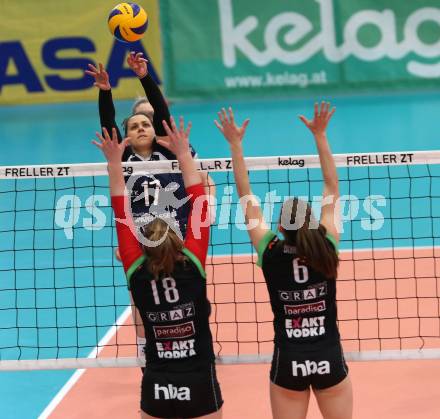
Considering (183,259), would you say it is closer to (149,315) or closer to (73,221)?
(149,315)

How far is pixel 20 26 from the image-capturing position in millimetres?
19969

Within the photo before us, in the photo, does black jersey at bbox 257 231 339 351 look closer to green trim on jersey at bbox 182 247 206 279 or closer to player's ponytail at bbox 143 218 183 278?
green trim on jersey at bbox 182 247 206 279

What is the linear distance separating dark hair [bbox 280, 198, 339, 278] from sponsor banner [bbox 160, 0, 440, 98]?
14.7 m

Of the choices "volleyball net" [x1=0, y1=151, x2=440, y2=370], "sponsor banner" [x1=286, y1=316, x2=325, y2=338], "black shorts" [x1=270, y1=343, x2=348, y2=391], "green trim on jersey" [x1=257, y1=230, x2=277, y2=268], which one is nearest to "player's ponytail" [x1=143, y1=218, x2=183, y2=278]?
"volleyball net" [x1=0, y1=151, x2=440, y2=370]

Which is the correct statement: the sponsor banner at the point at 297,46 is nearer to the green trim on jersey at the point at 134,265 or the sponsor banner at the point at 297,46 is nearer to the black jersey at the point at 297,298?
the black jersey at the point at 297,298

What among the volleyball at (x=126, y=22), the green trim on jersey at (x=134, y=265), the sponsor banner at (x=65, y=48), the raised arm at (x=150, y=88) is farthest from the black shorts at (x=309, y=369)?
the sponsor banner at (x=65, y=48)

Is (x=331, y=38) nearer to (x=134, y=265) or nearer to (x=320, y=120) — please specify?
(x=320, y=120)

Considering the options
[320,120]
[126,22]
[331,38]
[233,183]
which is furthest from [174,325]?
[331,38]

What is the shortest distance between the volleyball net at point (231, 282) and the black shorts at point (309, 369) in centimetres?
25

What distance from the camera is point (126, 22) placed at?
811 cm

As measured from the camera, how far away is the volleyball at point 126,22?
811 centimetres

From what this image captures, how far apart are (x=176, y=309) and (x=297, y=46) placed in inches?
595

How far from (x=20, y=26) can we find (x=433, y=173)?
1069 cm

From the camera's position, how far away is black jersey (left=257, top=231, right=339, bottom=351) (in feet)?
17.0
